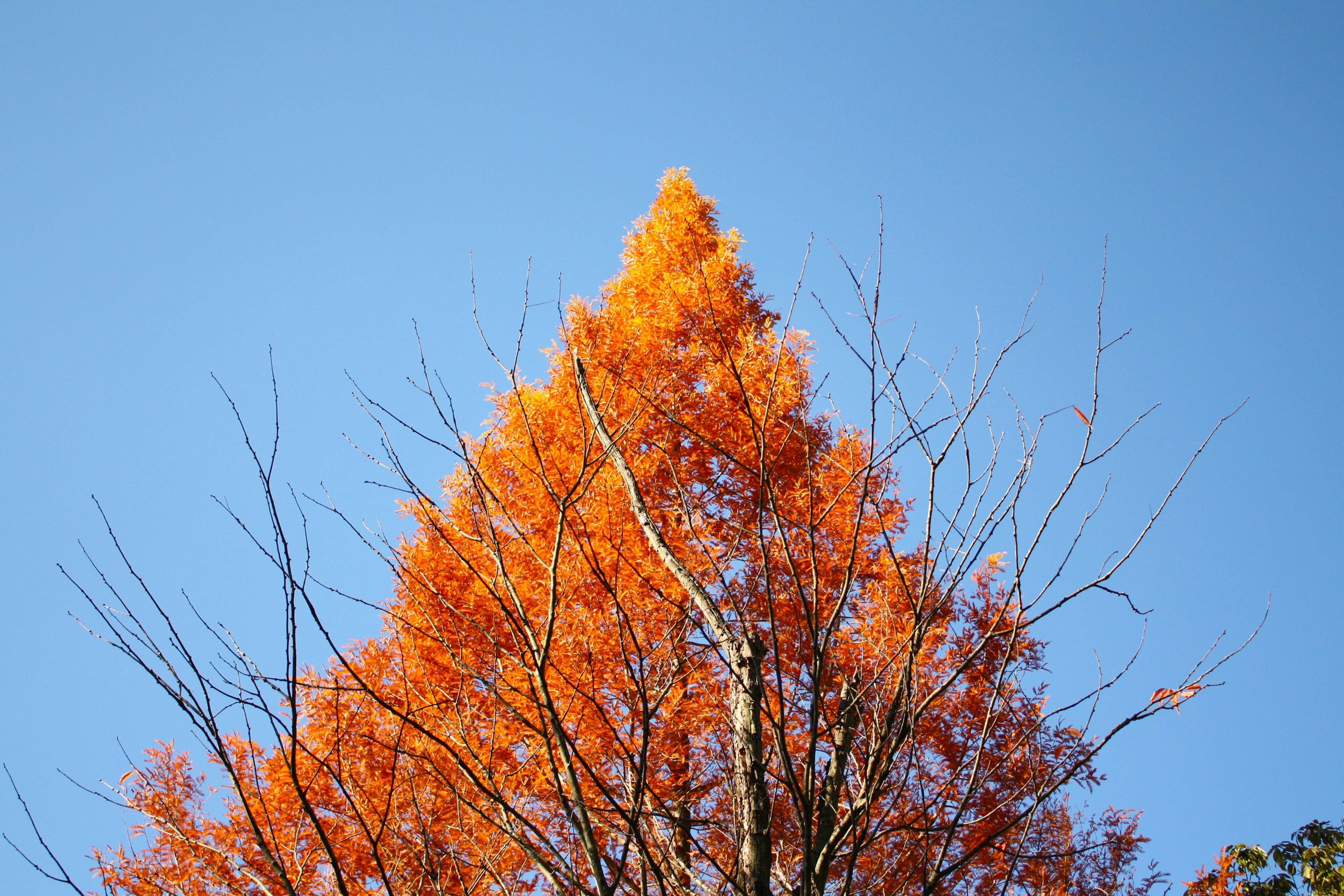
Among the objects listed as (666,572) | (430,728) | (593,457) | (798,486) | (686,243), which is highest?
(686,243)

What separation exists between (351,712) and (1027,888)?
510 cm

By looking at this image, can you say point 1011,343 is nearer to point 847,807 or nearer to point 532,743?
point 847,807

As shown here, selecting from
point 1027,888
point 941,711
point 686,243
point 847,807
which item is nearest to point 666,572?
point 941,711

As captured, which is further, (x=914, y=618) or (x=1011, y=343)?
(x=1011, y=343)

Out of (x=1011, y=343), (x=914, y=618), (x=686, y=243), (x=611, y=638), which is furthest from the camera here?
(x=686, y=243)

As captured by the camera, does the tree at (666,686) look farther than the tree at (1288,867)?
No

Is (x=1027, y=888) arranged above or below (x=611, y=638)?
below

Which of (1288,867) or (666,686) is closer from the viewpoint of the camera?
(666,686)

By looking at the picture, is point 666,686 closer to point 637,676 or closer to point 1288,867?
point 637,676

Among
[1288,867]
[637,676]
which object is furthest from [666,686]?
[1288,867]

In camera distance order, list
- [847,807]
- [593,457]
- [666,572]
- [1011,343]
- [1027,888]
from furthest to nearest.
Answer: [593,457], [1027,888], [666,572], [847,807], [1011,343]

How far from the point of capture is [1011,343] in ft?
8.27

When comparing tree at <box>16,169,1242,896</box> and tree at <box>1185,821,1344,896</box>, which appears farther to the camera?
tree at <box>1185,821,1344,896</box>

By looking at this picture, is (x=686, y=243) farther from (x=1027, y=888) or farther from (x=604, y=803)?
(x=1027, y=888)
